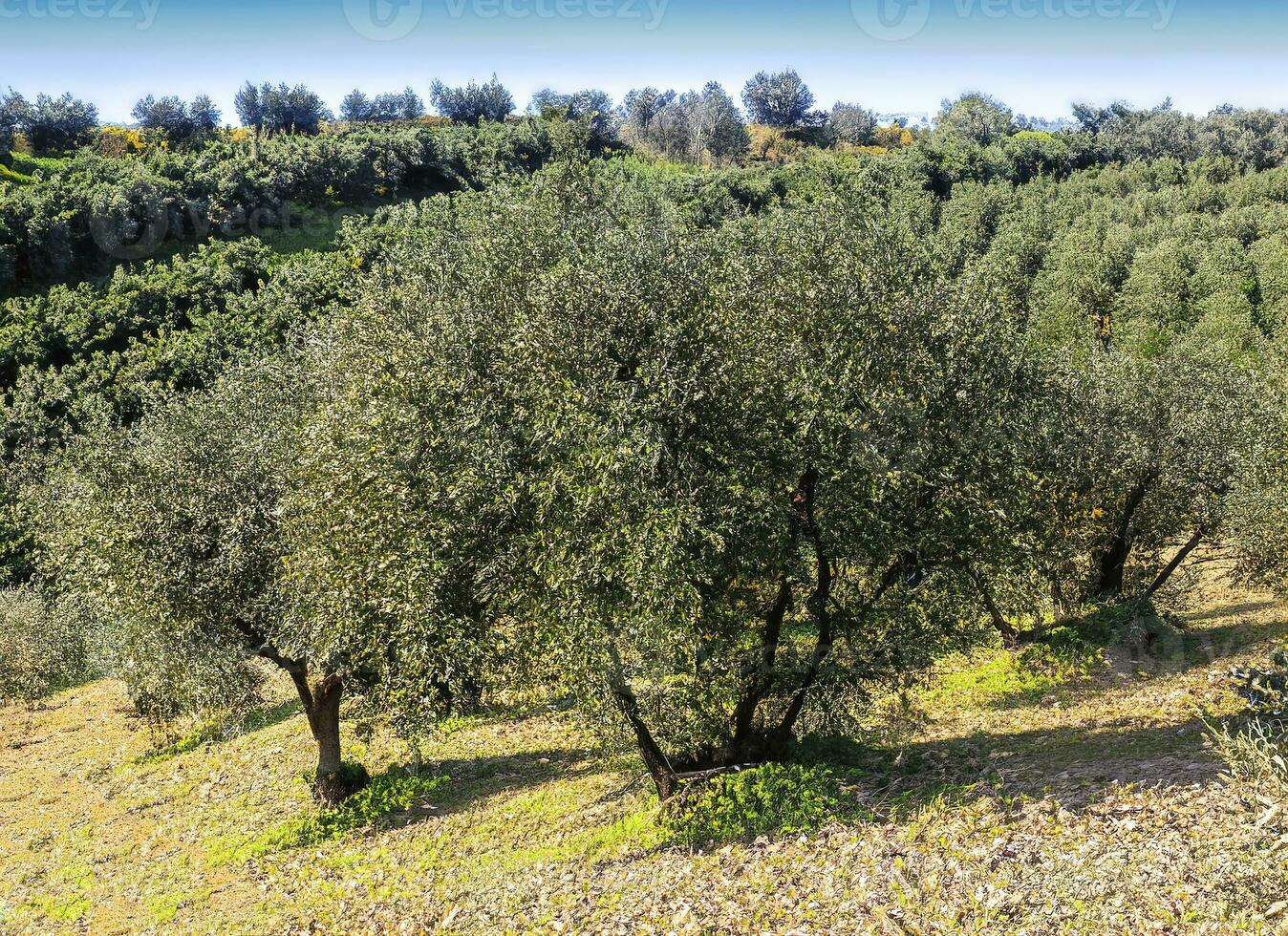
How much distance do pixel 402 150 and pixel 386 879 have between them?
12988 cm

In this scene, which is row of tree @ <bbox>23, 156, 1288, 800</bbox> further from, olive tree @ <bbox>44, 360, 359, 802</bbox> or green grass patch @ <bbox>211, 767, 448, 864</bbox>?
green grass patch @ <bbox>211, 767, 448, 864</bbox>

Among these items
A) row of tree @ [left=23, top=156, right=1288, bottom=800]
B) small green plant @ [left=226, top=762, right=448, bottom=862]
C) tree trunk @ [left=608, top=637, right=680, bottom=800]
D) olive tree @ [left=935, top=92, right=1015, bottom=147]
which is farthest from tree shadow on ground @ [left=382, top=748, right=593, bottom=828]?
olive tree @ [left=935, top=92, right=1015, bottom=147]

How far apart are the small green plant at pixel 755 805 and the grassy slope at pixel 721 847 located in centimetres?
48

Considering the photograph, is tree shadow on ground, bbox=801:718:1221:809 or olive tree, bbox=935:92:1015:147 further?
olive tree, bbox=935:92:1015:147

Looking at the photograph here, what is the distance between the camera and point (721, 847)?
17531 millimetres

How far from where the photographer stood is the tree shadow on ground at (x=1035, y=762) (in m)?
17.0

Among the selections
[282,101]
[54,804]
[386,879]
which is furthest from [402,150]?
[386,879]

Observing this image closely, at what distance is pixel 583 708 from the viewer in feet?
56.9

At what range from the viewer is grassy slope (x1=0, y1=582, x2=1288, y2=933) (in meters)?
13.5

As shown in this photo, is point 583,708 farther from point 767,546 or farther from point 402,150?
point 402,150
